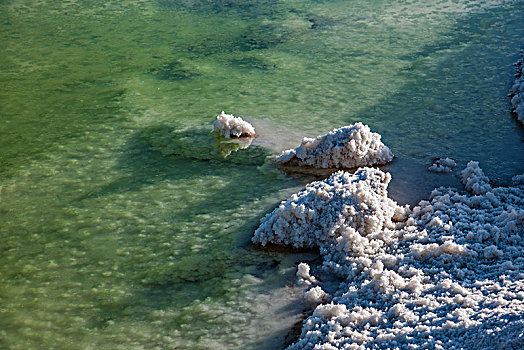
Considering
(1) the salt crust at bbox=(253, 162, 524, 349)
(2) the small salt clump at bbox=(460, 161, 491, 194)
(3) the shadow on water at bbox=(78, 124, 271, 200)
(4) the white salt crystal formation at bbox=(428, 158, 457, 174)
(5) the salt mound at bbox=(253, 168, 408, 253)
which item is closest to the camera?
(1) the salt crust at bbox=(253, 162, 524, 349)

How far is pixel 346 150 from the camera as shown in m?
2.86

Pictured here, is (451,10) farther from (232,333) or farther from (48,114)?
(232,333)

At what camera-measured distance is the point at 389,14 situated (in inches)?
217

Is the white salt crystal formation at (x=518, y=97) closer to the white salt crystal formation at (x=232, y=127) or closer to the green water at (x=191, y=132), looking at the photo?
the green water at (x=191, y=132)

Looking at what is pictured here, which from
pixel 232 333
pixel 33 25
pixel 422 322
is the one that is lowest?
pixel 232 333

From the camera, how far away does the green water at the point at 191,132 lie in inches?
80.3

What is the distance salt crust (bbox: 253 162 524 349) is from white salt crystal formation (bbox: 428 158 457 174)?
0.44 ft

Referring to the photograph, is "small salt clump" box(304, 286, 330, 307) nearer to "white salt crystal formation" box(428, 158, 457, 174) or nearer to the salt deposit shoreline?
the salt deposit shoreline

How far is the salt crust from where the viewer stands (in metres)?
1.61

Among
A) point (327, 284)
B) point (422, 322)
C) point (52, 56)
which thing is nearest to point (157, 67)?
point (52, 56)

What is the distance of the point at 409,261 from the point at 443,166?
988 millimetres

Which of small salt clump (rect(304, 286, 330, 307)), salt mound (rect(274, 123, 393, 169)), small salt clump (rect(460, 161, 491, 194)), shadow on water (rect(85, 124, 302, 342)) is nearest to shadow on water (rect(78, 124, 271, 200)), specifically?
shadow on water (rect(85, 124, 302, 342))

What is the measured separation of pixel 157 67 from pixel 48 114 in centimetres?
110

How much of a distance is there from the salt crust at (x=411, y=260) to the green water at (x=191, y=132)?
18cm
